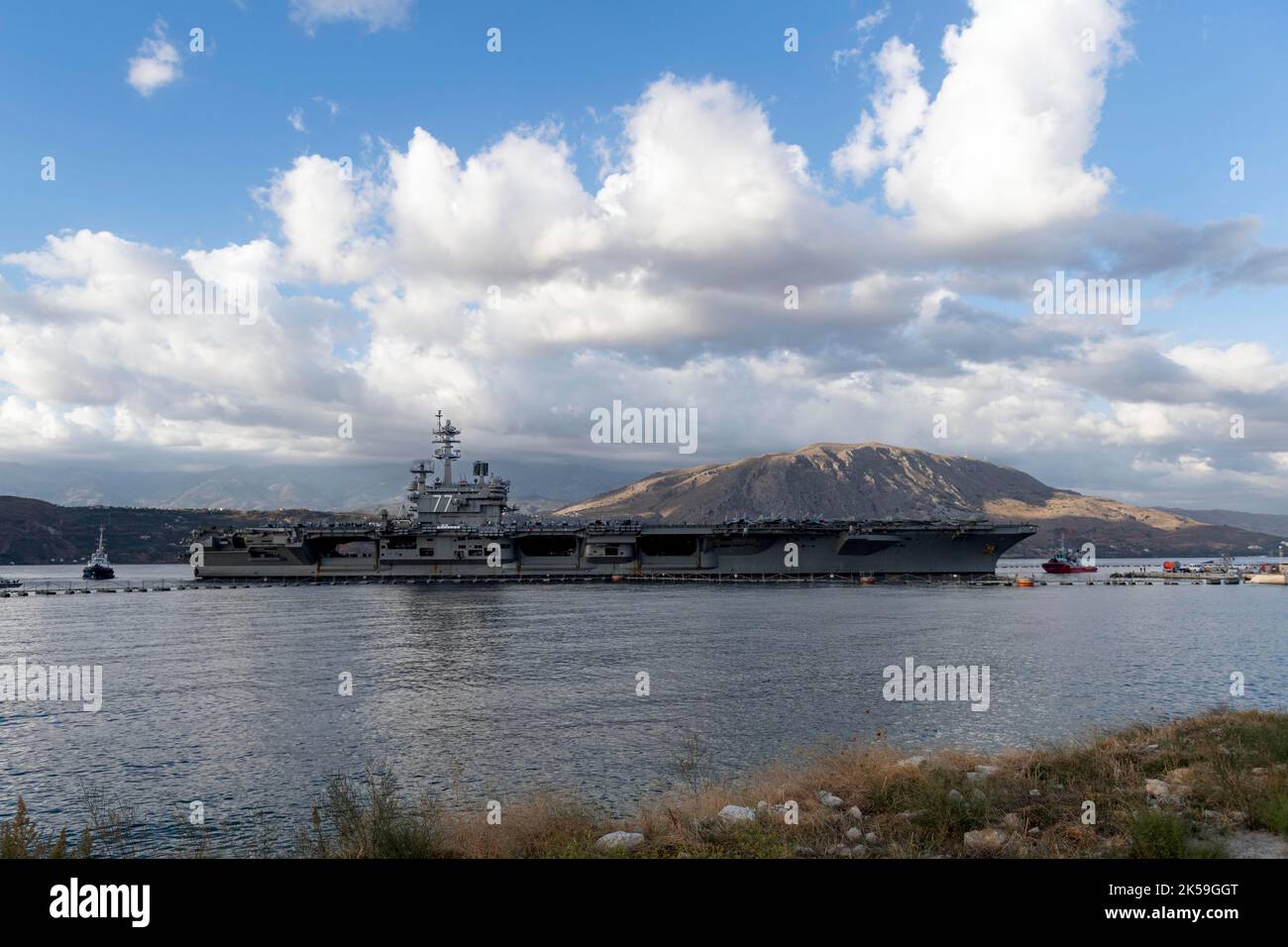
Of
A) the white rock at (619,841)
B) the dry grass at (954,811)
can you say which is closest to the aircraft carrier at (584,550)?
the dry grass at (954,811)

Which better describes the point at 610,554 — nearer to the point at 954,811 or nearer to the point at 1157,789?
the point at 1157,789

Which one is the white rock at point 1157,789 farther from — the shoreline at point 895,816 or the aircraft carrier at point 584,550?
the aircraft carrier at point 584,550

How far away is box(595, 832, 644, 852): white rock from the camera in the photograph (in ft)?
36.6

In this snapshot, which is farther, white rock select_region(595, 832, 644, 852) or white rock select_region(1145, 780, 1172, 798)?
white rock select_region(1145, 780, 1172, 798)

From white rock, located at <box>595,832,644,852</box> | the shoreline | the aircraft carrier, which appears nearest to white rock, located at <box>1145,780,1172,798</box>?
the shoreline

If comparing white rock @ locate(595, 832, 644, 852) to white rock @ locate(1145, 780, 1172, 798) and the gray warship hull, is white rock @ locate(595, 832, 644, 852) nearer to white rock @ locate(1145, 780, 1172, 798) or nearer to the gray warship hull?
white rock @ locate(1145, 780, 1172, 798)

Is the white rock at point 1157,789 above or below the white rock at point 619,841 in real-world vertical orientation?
above

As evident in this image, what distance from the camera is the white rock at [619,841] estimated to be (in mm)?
11156

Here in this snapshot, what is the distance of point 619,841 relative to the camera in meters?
11.5

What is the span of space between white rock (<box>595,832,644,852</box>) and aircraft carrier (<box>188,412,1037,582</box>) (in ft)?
246

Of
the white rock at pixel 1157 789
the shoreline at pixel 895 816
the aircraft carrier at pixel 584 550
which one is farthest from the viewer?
the aircraft carrier at pixel 584 550

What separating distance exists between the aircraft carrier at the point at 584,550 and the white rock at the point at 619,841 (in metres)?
75.0
